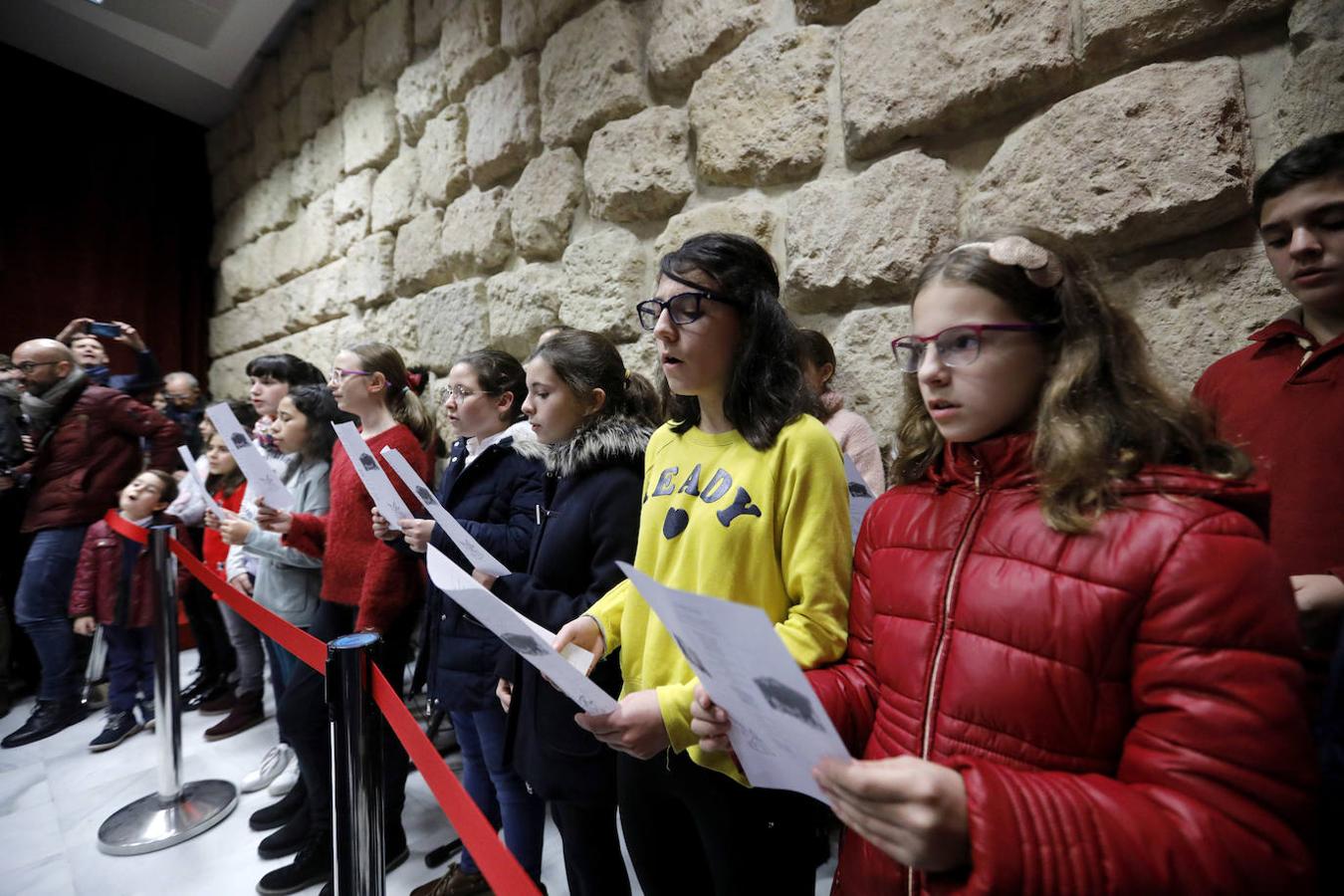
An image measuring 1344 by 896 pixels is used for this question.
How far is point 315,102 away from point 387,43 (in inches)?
41.2

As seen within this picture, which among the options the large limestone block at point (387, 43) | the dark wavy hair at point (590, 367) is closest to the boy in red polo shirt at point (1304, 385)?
the dark wavy hair at point (590, 367)

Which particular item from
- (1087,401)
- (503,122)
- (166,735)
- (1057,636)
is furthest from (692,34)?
(166,735)

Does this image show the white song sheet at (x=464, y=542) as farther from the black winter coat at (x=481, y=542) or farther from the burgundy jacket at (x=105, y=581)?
the burgundy jacket at (x=105, y=581)

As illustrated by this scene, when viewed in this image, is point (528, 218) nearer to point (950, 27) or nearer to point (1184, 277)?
point (950, 27)

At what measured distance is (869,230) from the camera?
1577mm

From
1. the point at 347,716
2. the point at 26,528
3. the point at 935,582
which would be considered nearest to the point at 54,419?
the point at 26,528

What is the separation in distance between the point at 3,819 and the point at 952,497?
339cm

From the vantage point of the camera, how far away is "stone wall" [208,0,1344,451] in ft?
3.78

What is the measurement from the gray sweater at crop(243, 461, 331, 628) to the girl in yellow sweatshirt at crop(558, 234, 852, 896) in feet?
5.36

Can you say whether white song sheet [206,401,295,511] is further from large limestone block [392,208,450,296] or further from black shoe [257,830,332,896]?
large limestone block [392,208,450,296]

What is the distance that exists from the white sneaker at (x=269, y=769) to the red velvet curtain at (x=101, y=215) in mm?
4435

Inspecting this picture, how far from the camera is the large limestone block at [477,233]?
2.75 m

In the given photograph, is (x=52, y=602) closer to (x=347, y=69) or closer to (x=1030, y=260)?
(x=347, y=69)

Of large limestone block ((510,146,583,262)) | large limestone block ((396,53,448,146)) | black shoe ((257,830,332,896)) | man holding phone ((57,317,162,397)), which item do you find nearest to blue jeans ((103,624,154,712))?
man holding phone ((57,317,162,397))
